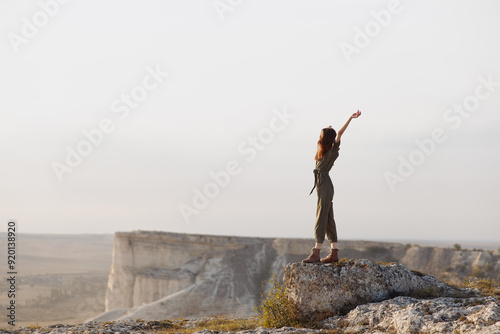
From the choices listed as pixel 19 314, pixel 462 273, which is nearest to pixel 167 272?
pixel 19 314

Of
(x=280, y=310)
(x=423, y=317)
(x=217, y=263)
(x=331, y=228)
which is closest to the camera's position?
(x=423, y=317)

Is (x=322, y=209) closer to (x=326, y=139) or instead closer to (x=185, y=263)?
(x=326, y=139)

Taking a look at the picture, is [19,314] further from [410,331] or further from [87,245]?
[87,245]

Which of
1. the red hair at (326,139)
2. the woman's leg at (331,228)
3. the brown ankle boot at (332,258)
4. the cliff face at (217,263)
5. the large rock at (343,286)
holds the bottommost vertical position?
the cliff face at (217,263)

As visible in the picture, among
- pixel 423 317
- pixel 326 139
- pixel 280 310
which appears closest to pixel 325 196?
pixel 326 139

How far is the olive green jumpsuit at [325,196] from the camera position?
8.88 meters

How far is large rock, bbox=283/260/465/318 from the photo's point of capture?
8609 millimetres

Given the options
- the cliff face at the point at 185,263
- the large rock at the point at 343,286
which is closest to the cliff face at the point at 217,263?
the cliff face at the point at 185,263

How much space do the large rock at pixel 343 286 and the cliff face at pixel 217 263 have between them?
2198 cm

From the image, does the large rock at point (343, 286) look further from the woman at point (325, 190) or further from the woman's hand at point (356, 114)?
the woman's hand at point (356, 114)

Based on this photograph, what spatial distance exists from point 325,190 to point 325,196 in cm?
11

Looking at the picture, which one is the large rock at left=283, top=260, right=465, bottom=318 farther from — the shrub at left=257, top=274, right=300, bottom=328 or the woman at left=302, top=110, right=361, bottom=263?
the woman at left=302, top=110, right=361, bottom=263

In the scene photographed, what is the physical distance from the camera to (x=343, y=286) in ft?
28.4

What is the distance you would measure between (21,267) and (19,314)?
128ft
